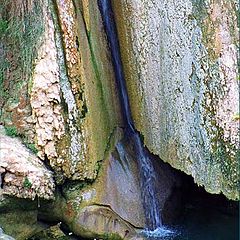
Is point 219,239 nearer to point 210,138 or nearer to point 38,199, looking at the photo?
point 210,138

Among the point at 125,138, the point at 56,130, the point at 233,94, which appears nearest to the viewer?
the point at 233,94

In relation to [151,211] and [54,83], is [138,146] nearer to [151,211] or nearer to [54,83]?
[151,211]

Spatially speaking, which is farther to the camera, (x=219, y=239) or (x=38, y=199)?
(x=219, y=239)

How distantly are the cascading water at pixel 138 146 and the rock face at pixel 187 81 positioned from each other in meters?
0.11

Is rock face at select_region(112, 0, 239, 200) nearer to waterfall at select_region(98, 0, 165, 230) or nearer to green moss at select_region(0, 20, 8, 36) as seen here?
waterfall at select_region(98, 0, 165, 230)

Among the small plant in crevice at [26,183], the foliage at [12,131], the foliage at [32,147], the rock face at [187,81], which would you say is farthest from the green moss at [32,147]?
the rock face at [187,81]

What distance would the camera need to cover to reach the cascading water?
181 inches

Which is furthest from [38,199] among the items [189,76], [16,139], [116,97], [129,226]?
[189,76]

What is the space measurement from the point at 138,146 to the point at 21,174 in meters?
1.19

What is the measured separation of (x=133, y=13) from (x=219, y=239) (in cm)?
194

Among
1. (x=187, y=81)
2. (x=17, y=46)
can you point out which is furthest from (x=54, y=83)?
(x=187, y=81)

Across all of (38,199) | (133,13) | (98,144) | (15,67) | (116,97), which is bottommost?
(38,199)

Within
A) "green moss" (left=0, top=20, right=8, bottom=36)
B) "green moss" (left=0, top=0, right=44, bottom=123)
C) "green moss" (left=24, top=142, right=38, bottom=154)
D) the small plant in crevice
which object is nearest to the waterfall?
"green moss" (left=0, top=0, right=44, bottom=123)

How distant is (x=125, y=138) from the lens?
4.77 m
